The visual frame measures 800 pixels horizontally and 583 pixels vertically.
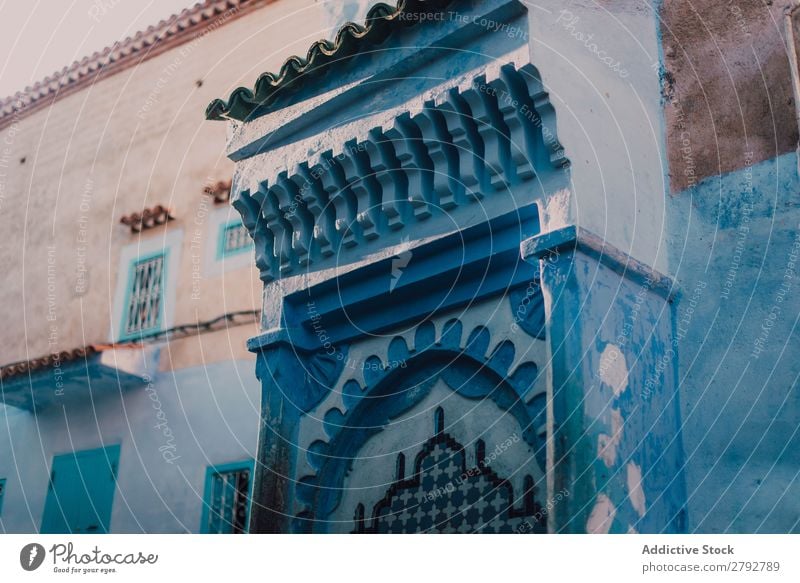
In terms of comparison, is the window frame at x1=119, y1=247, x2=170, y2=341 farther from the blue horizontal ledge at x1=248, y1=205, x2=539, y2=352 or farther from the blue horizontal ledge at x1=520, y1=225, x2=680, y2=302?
the blue horizontal ledge at x1=520, y1=225, x2=680, y2=302

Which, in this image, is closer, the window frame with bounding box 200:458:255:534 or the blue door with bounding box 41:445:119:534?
the window frame with bounding box 200:458:255:534

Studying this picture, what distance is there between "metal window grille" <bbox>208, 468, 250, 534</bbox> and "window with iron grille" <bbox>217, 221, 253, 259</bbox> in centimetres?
186

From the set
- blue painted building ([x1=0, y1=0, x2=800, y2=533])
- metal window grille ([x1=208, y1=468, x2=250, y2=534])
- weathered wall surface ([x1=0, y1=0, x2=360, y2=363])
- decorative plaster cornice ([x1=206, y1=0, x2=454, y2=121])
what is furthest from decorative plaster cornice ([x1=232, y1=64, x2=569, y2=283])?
weathered wall surface ([x1=0, y1=0, x2=360, y2=363])

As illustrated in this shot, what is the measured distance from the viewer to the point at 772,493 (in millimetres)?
4645

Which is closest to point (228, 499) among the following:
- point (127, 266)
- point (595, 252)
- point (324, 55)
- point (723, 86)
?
point (127, 266)

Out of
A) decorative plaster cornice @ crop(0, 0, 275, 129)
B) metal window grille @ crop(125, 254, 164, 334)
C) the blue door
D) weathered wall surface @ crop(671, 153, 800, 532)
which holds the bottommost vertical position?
weathered wall surface @ crop(671, 153, 800, 532)

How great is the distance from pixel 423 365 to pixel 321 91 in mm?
1609

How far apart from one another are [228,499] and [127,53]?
477 cm

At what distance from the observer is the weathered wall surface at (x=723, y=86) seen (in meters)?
5.25

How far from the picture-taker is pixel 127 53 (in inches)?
421

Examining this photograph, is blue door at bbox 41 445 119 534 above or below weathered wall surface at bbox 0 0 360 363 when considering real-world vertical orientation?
below

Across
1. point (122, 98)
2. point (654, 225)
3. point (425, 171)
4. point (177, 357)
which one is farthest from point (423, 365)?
point (122, 98)

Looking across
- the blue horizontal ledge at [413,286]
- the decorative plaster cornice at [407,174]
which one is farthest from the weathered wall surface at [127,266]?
the decorative plaster cornice at [407,174]

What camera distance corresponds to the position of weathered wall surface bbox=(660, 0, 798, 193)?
5250 mm
